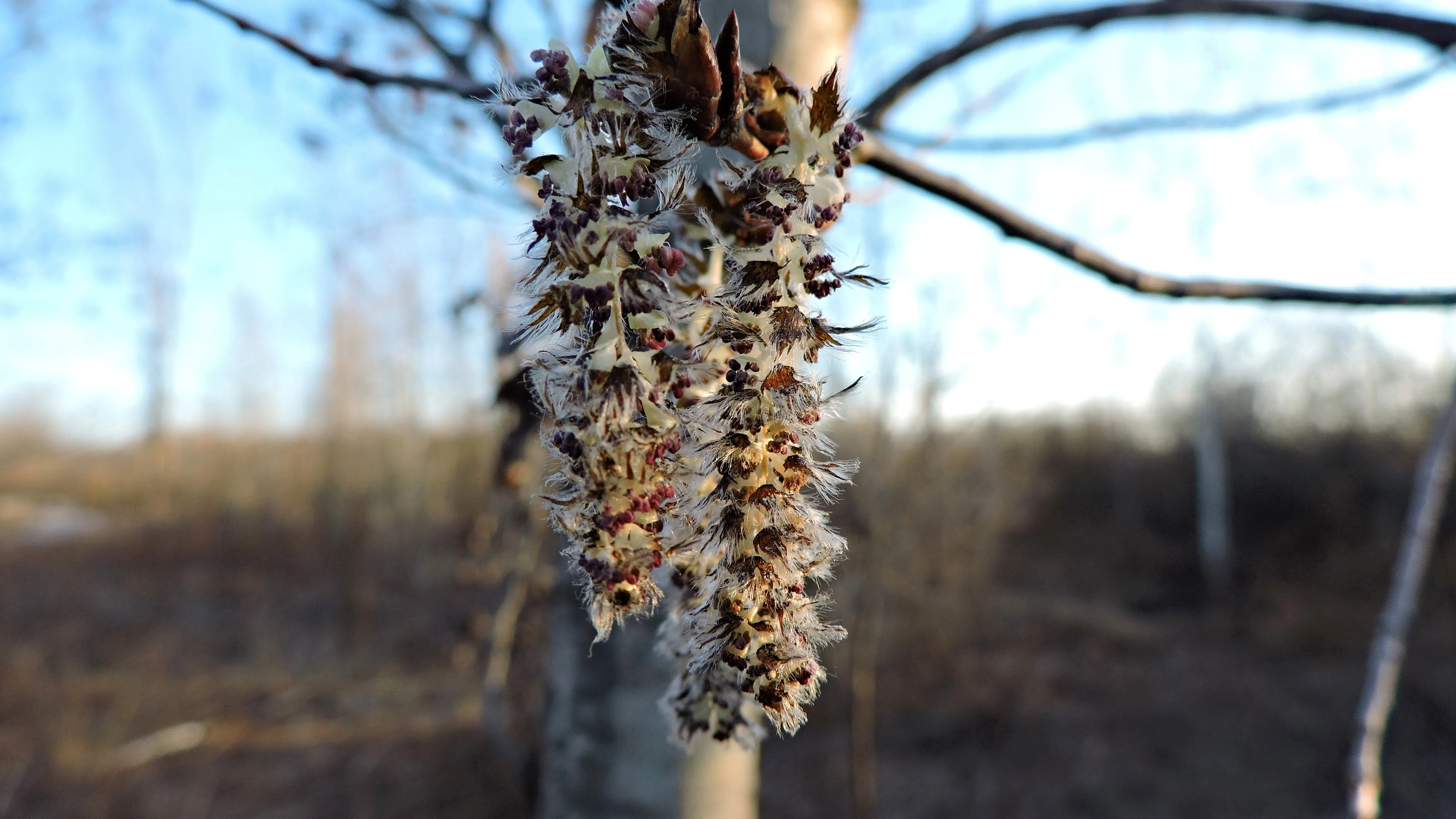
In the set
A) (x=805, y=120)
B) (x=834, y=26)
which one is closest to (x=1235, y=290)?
(x=834, y=26)

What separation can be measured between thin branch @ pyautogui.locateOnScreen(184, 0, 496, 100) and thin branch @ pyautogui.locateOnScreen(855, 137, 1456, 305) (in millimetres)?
549

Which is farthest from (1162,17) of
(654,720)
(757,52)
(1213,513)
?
(1213,513)

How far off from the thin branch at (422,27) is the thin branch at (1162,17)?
1.33 metres

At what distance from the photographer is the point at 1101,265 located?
1.16 m

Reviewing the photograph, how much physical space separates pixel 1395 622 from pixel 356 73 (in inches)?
75.1

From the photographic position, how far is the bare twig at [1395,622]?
4.22ft

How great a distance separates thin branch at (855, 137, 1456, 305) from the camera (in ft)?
3.57

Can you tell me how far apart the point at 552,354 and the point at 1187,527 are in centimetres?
1465

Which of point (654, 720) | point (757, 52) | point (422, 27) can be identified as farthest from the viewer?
point (422, 27)

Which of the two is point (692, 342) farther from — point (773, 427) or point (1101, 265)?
point (1101, 265)

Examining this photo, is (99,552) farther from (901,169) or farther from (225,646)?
(901,169)

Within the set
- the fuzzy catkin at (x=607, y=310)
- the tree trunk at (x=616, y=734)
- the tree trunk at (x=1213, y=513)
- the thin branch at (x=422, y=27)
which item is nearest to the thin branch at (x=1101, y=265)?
the fuzzy catkin at (x=607, y=310)

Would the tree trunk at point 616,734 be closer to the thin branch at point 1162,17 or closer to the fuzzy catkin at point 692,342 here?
the fuzzy catkin at point 692,342

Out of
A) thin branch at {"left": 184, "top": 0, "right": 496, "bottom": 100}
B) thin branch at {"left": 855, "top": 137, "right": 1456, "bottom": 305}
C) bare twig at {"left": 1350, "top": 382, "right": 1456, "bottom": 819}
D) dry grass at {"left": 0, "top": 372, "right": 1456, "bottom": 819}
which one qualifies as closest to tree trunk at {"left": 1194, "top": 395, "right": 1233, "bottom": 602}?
dry grass at {"left": 0, "top": 372, "right": 1456, "bottom": 819}
